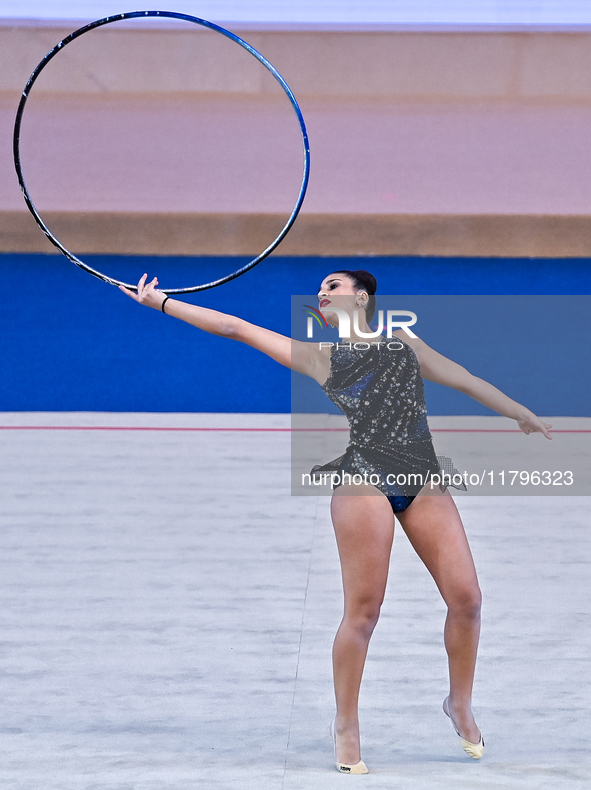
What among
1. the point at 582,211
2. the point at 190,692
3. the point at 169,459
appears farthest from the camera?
the point at 582,211

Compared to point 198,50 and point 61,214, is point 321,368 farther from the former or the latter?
point 198,50

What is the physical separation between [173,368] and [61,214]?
131 cm

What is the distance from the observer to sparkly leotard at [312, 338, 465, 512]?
88.5 inches

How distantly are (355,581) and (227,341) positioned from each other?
14.9 feet

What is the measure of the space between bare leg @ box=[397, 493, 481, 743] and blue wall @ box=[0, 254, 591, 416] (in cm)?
425

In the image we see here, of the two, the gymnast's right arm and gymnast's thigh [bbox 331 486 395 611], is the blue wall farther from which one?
gymnast's thigh [bbox 331 486 395 611]

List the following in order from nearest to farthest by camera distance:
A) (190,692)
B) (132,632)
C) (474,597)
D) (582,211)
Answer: (474,597), (190,692), (132,632), (582,211)

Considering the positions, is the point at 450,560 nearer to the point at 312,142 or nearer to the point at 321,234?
the point at 321,234

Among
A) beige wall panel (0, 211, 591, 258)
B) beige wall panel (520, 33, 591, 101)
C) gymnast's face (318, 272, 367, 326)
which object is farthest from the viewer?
beige wall panel (520, 33, 591, 101)

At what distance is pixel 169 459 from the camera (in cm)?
538

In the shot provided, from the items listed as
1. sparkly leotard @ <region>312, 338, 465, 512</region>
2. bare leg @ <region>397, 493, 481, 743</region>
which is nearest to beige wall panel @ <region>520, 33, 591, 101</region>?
sparkly leotard @ <region>312, 338, 465, 512</region>

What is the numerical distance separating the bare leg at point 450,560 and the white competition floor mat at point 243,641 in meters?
0.34

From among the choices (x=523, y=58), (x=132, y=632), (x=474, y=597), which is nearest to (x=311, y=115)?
(x=523, y=58)

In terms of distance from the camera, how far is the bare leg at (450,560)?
2.23 metres
